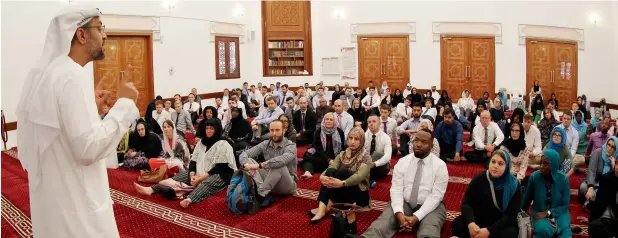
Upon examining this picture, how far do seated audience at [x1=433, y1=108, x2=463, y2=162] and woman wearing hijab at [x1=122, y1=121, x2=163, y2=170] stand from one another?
11.0 feet

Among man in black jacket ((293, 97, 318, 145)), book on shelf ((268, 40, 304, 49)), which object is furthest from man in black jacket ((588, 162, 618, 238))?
book on shelf ((268, 40, 304, 49))

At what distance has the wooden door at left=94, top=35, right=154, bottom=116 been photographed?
392 inches

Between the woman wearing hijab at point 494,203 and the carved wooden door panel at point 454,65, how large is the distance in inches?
394

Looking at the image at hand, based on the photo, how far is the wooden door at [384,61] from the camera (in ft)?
42.7

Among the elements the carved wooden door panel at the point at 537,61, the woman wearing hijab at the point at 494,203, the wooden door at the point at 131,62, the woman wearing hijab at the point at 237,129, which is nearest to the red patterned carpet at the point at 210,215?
the woman wearing hijab at the point at 494,203

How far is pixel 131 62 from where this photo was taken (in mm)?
10391

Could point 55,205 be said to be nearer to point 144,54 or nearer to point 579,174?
point 579,174

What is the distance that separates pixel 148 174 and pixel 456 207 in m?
3.08

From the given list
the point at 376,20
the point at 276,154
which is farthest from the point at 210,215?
the point at 376,20

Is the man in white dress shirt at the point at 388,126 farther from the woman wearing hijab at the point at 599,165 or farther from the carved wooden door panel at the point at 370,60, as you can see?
the carved wooden door panel at the point at 370,60

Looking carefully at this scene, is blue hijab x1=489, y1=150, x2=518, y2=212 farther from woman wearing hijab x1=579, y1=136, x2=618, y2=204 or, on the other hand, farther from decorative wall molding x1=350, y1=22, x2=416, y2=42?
decorative wall molding x1=350, y1=22, x2=416, y2=42

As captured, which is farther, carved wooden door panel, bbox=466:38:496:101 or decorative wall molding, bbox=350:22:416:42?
decorative wall molding, bbox=350:22:416:42

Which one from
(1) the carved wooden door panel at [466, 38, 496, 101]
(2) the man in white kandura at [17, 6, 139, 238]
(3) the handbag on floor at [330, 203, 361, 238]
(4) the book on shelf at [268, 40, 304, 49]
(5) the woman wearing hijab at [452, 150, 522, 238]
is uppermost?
(4) the book on shelf at [268, 40, 304, 49]

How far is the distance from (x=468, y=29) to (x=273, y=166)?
9.66m
